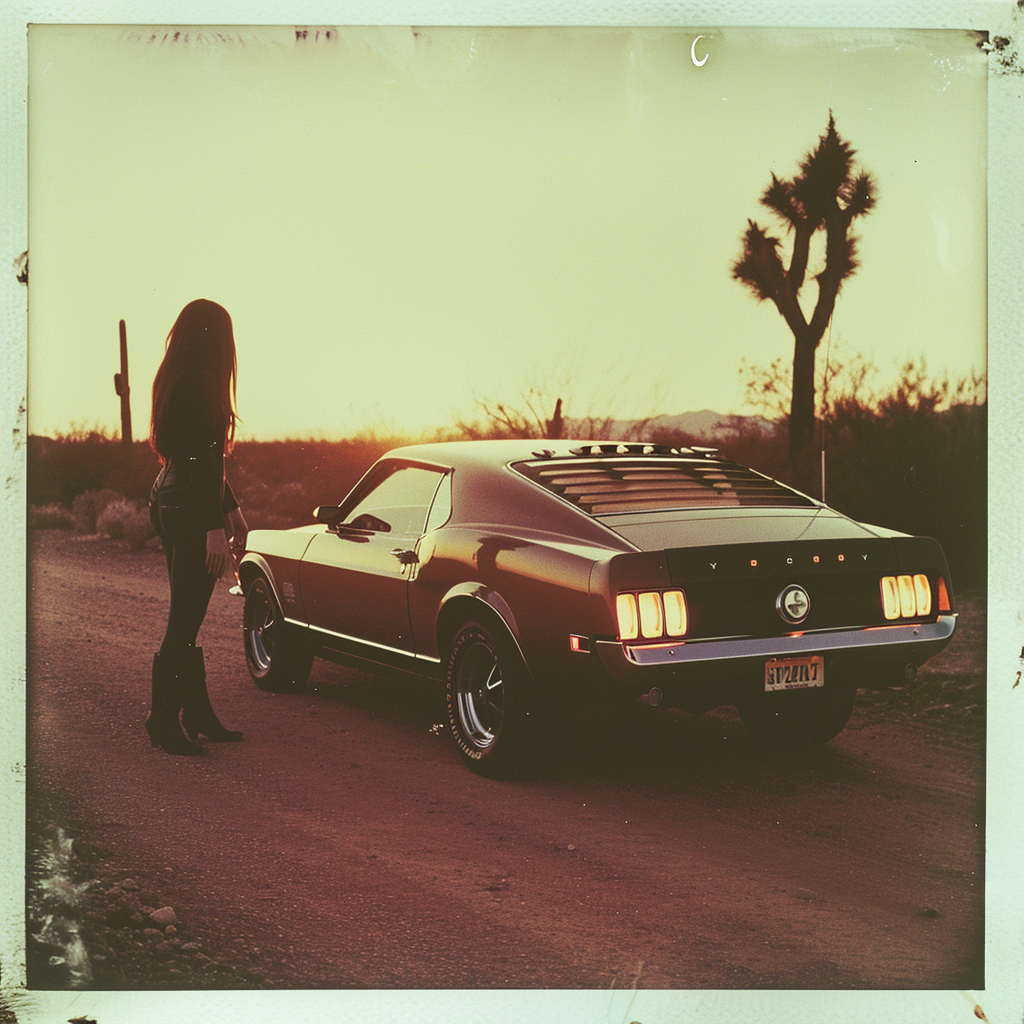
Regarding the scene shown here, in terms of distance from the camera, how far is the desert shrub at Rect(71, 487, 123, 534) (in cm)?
387

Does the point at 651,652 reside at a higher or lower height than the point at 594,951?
higher

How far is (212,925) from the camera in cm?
333

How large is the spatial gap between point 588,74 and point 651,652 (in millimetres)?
2293

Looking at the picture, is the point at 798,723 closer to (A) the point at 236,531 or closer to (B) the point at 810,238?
(B) the point at 810,238

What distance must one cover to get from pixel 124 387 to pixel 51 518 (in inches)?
23.7

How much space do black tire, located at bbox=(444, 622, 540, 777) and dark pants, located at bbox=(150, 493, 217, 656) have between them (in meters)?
1.12

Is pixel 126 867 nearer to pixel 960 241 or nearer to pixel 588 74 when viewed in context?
pixel 588 74

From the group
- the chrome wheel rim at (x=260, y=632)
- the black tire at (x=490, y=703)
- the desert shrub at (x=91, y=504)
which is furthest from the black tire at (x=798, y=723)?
the desert shrub at (x=91, y=504)

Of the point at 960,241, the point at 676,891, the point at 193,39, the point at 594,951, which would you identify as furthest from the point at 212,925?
the point at 960,241

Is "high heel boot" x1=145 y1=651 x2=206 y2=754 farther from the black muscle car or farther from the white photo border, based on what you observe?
the black muscle car

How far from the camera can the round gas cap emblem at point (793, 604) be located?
362cm

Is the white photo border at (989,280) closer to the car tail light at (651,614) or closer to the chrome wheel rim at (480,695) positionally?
the car tail light at (651,614)

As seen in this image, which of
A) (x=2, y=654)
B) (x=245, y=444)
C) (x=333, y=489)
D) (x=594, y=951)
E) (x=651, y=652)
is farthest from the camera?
(x=333, y=489)

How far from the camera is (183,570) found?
4141 millimetres
